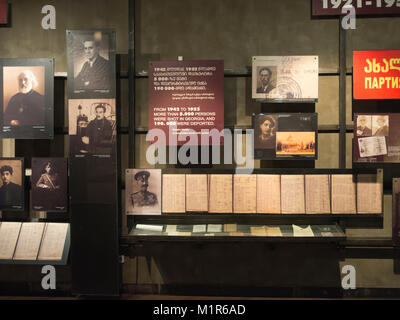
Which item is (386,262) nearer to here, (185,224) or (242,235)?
(242,235)

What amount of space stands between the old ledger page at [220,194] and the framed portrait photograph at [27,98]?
Answer: 1.61 metres

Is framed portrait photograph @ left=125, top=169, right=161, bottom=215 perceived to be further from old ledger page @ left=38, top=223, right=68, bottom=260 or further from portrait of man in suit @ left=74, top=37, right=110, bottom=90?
portrait of man in suit @ left=74, top=37, right=110, bottom=90

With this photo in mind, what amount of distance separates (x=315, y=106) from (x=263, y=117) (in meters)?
0.54

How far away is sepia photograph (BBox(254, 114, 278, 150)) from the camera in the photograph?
355cm

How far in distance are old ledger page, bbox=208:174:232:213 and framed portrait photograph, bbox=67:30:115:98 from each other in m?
1.27

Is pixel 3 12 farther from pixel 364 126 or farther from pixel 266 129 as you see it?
pixel 364 126

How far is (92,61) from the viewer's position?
3480 millimetres

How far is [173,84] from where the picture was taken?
3.54 meters

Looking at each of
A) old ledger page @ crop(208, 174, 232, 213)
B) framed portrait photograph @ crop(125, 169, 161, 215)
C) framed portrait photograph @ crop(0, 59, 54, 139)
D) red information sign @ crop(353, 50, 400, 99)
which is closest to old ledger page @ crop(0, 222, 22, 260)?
framed portrait photograph @ crop(0, 59, 54, 139)

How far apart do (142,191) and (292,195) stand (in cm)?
144

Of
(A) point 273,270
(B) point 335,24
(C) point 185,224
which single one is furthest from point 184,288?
(B) point 335,24

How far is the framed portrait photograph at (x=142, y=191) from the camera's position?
3.63m

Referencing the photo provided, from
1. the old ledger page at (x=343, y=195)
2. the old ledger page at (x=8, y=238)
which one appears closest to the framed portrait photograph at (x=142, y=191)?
the old ledger page at (x=8, y=238)

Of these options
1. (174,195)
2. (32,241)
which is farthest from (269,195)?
(32,241)
